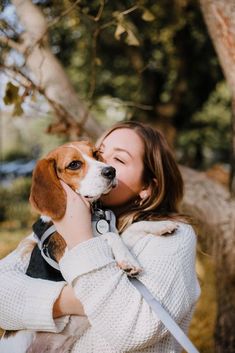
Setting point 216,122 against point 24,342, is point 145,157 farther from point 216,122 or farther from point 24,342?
point 216,122

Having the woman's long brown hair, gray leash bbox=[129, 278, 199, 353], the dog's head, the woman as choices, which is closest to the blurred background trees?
the dog's head

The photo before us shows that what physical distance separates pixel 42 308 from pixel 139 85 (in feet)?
11.8

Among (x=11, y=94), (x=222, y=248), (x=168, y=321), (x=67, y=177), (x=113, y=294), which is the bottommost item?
(x=222, y=248)

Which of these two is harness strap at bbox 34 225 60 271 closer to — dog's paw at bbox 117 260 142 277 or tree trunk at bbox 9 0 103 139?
dog's paw at bbox 117 260 142 277

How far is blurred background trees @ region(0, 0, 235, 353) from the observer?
3830mm

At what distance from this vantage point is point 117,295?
1.98 metres

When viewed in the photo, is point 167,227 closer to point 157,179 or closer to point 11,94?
point 157,179

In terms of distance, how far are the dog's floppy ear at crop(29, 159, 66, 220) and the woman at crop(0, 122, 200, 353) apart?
49 millimetres

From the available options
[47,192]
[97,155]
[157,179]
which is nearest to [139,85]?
[97,155]

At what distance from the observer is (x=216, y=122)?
13.8 metres

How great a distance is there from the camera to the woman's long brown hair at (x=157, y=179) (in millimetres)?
2665

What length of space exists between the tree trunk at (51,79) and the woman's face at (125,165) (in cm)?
153

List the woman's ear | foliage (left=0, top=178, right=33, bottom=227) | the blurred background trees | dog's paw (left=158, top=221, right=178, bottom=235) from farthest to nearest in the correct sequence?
foliage (left=0, top=178, right=33, bottom=227) < the blurred background trees < the woman's ear < dog's paw (left=158, top=221, right=178, bottom=235)

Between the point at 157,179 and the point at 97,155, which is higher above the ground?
the point at 97,155
